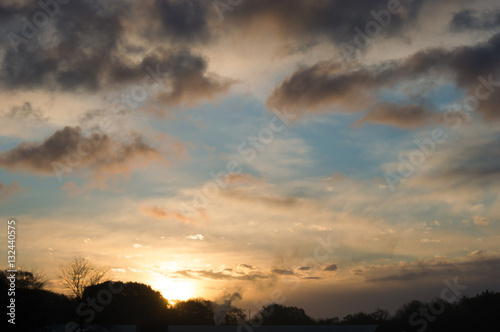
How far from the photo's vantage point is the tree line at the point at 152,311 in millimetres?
67375

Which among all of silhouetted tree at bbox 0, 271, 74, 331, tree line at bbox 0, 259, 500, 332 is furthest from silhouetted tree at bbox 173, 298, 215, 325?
silhouetted tree at bbox 0, 271, 74, 331

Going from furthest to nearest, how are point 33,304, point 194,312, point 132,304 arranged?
point 194,312
point 132,304
point 33,304

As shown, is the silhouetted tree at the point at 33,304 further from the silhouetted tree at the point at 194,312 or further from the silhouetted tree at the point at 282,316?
the silhouetted tree at the point at 282,316

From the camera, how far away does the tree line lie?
6738cm

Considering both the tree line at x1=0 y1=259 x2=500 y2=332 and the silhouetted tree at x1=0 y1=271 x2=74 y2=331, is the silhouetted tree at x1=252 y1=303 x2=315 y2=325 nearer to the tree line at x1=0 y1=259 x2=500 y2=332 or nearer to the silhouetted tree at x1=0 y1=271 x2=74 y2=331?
the tree line at x1=0 y1=259 x2=500 y2=332

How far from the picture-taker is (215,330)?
8300 centimetres

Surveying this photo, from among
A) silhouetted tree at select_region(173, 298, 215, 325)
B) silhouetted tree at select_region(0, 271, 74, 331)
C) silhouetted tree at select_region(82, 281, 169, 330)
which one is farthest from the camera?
silhouetted tree at select_region(173, 298, 215, 325)

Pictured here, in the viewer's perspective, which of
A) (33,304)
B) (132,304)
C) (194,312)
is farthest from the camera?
(194,312)

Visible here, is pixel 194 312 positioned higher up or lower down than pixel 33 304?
lower down

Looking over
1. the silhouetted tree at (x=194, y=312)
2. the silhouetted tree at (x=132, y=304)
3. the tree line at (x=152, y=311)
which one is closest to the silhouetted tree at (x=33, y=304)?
the tree line at (x=152, y=311)

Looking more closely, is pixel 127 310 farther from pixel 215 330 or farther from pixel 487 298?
pixel 487 298

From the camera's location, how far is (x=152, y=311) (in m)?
123

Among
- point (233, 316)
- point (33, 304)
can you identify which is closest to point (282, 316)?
point (233, 316)

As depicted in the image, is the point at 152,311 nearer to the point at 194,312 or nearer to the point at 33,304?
the point at 194,312
